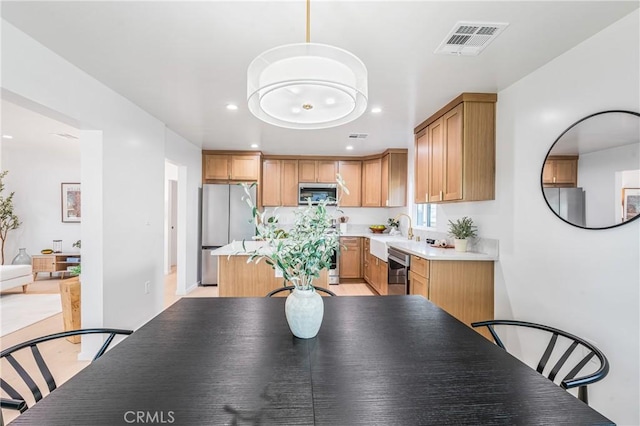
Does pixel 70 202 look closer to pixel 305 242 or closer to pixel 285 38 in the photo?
pixel 285 38

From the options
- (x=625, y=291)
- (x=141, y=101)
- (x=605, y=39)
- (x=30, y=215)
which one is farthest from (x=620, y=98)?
(x=30, y=215)

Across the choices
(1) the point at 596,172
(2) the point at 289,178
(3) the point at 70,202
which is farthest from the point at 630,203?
(3) the point at 70,202

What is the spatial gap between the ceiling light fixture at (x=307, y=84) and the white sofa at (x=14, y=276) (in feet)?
16.8

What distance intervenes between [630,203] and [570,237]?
16.3 inches

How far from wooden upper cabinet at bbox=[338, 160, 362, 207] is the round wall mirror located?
368 cm

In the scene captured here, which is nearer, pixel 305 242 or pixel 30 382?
pixel 30 382

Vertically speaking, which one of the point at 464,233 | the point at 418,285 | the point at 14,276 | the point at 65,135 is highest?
the point at 65,135

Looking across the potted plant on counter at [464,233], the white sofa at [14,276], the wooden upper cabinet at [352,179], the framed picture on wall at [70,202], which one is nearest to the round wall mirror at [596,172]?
the potted plant on counter at [464,233]

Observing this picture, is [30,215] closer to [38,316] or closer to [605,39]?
[38,316]

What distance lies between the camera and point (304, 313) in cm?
118

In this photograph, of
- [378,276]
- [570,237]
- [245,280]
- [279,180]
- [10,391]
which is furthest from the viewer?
[279,180]

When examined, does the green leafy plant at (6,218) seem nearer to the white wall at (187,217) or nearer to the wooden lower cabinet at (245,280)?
the white wall at (187,217)

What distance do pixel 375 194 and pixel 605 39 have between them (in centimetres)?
393

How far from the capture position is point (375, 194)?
218 inches
